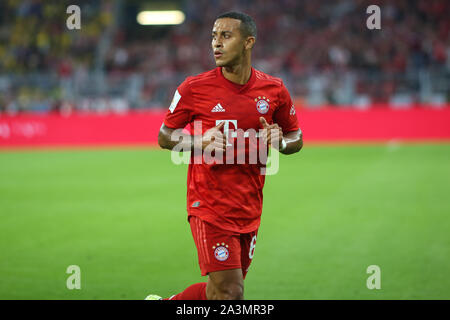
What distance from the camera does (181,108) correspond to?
450 centimetres

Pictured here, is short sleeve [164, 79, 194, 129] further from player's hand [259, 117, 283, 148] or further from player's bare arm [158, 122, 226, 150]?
player's hand [259, 117, 283, 148]

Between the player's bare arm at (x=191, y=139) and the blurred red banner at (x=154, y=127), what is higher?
the blurred red banner at (x=154, y=127)

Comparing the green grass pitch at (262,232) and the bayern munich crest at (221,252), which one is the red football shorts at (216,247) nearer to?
the bayern munich crest at (221,252)

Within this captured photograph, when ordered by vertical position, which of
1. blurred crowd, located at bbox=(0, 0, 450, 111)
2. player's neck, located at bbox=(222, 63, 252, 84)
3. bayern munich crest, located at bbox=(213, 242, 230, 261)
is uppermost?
blurred crowd, located at bbox=(0, 0, 450, 111)

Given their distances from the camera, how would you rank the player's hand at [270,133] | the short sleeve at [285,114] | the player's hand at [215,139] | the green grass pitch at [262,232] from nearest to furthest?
the player's hand at [215,139]
the player's hand at [270,133]
the short sleeve at [285,114]
the green grass pitch at [262,232]

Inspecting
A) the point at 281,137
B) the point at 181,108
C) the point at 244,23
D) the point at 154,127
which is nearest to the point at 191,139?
the point at 181,108

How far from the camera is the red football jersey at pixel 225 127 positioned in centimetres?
439

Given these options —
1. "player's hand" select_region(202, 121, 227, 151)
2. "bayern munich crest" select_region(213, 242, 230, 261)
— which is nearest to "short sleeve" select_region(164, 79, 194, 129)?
"player's hand" select_region(202, 121, 227, 151)

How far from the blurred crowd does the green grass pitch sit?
7400 millimetres

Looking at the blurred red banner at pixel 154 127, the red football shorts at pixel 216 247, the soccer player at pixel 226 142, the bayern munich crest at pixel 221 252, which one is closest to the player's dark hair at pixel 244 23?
the soccer player at pixel 226 142

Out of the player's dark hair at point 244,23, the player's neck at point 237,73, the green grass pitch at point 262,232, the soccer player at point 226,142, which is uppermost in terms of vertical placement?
the player's dark hair at point 244,23

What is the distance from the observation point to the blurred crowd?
2338cm

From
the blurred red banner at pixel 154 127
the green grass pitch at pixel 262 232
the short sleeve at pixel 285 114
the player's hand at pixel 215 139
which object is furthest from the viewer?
the blurred red banner at pixel 154 127

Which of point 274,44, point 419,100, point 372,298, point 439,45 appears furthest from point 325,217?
point 274,44
